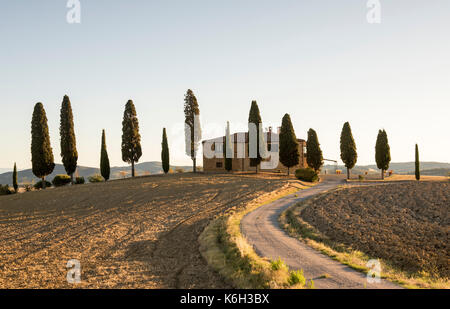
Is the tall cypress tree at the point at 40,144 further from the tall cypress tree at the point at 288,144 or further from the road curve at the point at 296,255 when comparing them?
the road curve at the point at 296,255

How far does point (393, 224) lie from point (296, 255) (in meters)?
10.2

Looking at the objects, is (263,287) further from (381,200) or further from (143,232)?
(381,200)

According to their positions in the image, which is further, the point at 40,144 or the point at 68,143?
the point at 68,143

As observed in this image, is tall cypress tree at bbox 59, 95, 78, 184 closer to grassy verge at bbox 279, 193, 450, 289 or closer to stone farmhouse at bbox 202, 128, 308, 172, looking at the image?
stone farmhouse at bbox 202, 128, 308, 172

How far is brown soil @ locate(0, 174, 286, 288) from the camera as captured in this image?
11.5 meters

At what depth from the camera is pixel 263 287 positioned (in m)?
9.38

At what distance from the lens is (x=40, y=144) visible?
4500 cm

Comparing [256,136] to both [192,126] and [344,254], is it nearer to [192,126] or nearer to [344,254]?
[192,126]

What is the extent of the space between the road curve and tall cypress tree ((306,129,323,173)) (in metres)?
34.5

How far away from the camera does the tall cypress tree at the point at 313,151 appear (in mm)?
55406

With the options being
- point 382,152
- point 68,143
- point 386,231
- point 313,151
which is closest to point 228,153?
point 313,151
